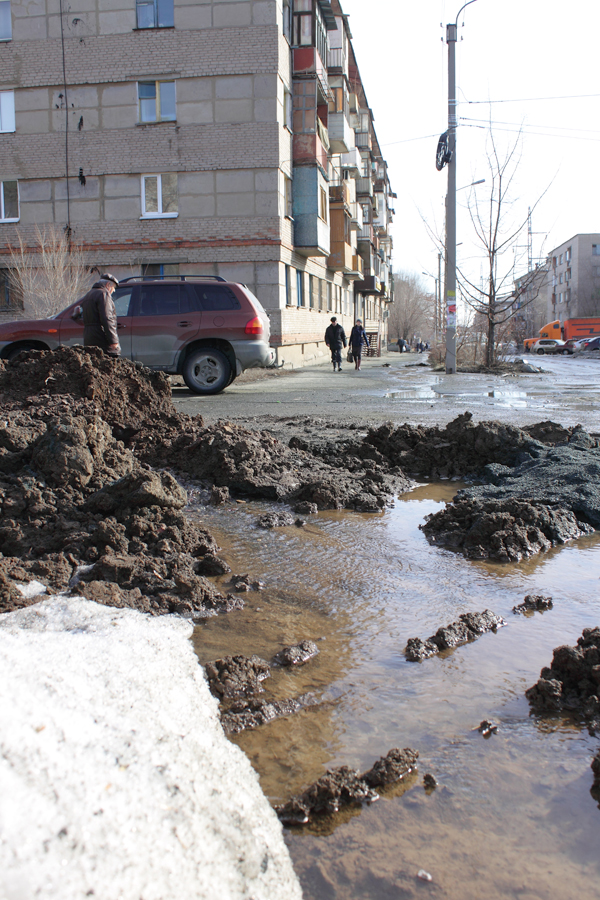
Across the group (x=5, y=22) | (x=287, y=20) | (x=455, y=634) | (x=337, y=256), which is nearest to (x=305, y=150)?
(x=287, y=20)

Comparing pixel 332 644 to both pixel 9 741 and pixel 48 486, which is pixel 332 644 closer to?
pixel 9 741

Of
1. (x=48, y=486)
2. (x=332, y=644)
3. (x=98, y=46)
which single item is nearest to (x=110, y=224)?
(x=98, y=46)

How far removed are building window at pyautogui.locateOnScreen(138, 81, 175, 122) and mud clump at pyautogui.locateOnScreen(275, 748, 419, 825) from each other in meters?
22.7

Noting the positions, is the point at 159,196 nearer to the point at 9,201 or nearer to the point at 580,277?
the point at 9,201

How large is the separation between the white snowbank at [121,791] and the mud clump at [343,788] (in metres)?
0.08

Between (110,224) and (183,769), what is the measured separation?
72.4ft

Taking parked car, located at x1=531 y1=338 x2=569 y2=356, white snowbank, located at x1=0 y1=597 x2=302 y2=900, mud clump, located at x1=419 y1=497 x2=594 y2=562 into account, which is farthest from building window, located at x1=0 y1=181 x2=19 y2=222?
parked car, located at x1=531 y1=338 x2=569 y2=356

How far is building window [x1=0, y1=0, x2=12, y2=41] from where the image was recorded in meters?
21.7

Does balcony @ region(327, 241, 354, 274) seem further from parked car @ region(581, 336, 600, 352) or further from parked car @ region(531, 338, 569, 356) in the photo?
parked car @ region(531, 338, 569, 356)

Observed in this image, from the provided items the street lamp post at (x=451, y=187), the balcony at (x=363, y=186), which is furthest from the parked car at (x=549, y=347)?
the street lamp post at (x=451, y=187)

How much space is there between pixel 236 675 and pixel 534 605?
1527 millimetres

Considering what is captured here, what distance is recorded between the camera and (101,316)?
368 inches

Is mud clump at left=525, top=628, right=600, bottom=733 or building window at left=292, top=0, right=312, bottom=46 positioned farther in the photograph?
building window at left=292, top=0, right=312, bottom=46

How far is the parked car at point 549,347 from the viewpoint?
6203 centimetres
